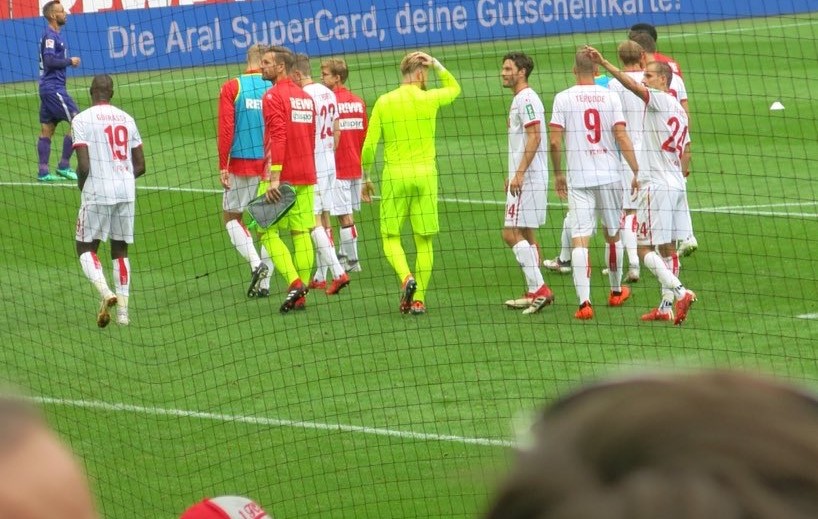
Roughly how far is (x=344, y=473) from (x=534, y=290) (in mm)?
4158

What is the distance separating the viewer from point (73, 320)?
12.5m

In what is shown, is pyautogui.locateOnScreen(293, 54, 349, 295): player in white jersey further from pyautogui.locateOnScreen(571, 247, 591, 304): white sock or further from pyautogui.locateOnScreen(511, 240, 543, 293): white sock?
pyautogui.locateOnScreen(571, 247, 591, 304): white sock

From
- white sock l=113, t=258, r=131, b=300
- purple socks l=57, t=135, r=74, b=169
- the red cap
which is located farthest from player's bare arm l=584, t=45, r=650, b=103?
purple socks l=57, t=135, r=74, b=169

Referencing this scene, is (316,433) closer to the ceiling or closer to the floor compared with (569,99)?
closer to the floor

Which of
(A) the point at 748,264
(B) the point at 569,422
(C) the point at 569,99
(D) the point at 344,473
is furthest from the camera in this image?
(A) the point at 748,264

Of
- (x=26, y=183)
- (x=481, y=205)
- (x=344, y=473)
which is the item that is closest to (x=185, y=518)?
(x=344, y=473)

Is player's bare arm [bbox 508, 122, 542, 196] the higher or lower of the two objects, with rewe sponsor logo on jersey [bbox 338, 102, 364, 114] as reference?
lower

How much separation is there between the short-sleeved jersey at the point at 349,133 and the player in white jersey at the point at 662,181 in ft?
10.9

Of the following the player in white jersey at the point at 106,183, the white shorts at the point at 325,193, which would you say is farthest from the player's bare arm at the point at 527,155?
the player in white jersey at the point at 106,183

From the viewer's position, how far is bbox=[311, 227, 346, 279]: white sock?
1279 cm

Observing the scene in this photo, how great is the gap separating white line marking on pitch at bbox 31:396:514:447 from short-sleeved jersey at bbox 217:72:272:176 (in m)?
3.78

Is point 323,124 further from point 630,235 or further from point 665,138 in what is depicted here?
point 665,138

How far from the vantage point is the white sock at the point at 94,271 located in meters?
12.0

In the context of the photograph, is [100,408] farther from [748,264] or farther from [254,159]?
[748,264]
